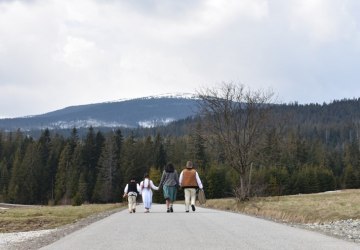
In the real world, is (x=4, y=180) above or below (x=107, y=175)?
above

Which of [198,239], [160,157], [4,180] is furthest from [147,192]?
[4,180]

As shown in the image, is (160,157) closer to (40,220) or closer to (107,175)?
(107,175)

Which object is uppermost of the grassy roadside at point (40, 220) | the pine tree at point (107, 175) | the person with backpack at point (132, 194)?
the pine tree at point (107, 175)

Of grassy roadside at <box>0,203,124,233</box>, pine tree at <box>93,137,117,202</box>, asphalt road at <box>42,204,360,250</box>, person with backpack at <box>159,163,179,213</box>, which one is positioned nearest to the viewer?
asphalt road at <box>42,204,360,250</box>

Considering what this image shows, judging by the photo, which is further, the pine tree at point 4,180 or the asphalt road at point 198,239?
the pine tree at point 4,180

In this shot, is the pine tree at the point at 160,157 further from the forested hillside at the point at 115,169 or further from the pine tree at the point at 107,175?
the pine tree at the point at 107,175

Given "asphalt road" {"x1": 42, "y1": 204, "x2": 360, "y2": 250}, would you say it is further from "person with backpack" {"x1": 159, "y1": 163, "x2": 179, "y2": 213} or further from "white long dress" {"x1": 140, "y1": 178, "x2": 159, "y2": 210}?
"white long dress" {"x1": 140, "y1": 178, "x2": 159, "y2": 210}

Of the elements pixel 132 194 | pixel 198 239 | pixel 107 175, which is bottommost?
pixel 198 239

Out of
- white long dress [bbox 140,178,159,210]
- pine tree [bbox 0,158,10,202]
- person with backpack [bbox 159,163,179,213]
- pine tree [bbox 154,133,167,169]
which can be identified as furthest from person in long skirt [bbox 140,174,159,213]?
pine tree [bbox 0,158,10,202]

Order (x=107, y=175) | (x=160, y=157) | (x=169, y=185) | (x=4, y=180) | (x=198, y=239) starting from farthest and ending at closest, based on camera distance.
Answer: (x=4, y=180) → (x=160, y=157) → (x=107, y=175) → (x=169, y=185) → (x=198, y=239)

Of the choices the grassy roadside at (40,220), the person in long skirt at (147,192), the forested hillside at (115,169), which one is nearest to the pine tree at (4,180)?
the forested hillside at (115,169)

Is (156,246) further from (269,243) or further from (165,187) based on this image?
(165,187)

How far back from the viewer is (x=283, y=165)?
351 feet

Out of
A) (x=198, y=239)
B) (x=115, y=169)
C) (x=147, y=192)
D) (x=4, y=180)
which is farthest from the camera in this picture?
(x=4, y=180)
